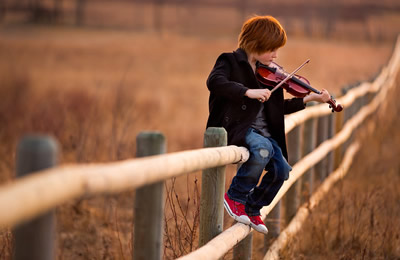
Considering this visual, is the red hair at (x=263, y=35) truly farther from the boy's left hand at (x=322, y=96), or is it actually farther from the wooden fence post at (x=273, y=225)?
A: the wooden fence post at (x=273, y=225)

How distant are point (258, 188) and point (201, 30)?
186 feet

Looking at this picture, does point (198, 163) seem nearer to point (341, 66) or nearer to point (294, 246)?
point (294, 246)

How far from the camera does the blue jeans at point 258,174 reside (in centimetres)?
421

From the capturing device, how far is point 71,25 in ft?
173

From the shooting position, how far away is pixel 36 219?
6.90ft

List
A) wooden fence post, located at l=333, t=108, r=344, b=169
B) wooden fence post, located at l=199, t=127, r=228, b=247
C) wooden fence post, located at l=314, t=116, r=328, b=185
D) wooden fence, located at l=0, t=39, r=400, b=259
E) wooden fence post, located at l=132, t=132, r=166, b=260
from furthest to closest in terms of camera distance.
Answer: wooden fence post, located at l=333, t=108, r=344, b=169
wooden fence post, located at l=314, t=116, r=328, b=185
wooden fence post, located at l=199, t=127, r=228, b=247
wooden fence post, located at l=132, t=132, r=166, b=260
wooden fence, located at l=0, t=39, r=400, b=259

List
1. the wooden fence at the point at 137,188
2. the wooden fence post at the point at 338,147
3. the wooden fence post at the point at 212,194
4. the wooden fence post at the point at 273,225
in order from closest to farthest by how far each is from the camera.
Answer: the wooden fence at the point at 137,188 → the wooden fence post at the point at 212,194 → the wooden fence post at the point at 273,225 → the wooden fence post at the point at 338,147

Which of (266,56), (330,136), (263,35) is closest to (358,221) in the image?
(266,56)

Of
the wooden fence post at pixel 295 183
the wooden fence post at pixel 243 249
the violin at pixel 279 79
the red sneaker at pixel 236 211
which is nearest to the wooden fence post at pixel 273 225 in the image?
the wooden fence post at pixel 295 183

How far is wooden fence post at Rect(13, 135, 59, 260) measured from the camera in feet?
6.77

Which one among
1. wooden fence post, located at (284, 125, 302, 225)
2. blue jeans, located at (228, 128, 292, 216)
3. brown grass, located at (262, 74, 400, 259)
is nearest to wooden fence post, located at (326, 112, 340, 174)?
brown grass, located at (262, 74, 400, 259)

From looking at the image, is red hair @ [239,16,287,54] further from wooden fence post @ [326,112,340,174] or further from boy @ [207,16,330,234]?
wooden fence post @ [326,112,340,174]

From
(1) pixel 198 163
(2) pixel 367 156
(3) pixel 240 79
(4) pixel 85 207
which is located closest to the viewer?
(1) pixel 198 163

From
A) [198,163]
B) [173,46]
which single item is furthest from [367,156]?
[173,46]
